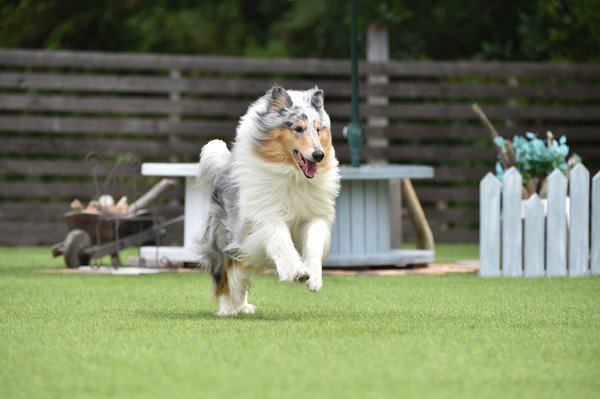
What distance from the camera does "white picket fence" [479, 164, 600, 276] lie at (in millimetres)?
8297

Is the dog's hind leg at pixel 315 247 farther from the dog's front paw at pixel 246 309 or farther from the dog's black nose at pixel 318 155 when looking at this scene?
the dog's front paw at pixel 246 309

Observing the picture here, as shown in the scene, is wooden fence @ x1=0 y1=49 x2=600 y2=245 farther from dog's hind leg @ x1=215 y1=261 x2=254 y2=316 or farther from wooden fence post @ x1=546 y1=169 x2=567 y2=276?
dog's hind leg @ x1=215 y1=261 x2=254 y2=316

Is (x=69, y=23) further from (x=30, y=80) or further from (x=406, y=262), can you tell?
(x=406, y=262)

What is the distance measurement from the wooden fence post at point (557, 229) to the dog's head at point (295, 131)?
8.96 feet

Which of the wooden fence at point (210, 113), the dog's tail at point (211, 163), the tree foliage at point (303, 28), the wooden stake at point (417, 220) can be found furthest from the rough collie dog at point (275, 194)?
the tree foliage at point (303, 28)

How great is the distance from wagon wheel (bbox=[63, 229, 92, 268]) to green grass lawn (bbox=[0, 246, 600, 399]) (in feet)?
4.24

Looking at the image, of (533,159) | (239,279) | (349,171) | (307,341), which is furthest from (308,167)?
(533,159)

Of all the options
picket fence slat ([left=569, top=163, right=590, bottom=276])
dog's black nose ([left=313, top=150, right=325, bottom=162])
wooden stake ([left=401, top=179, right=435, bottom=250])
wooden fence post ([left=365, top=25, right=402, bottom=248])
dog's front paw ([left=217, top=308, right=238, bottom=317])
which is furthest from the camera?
wooden fence post ([left=365, top=25, right=402, bottom=248])

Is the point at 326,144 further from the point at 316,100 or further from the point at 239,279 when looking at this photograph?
the point at 239,279

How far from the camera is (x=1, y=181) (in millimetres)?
11641

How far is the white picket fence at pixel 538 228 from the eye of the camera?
8.30 meters

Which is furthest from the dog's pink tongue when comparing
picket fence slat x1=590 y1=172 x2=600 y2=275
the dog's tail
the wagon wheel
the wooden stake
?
the wooden stake

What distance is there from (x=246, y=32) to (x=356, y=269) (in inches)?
313

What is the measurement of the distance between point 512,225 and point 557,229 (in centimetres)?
34
